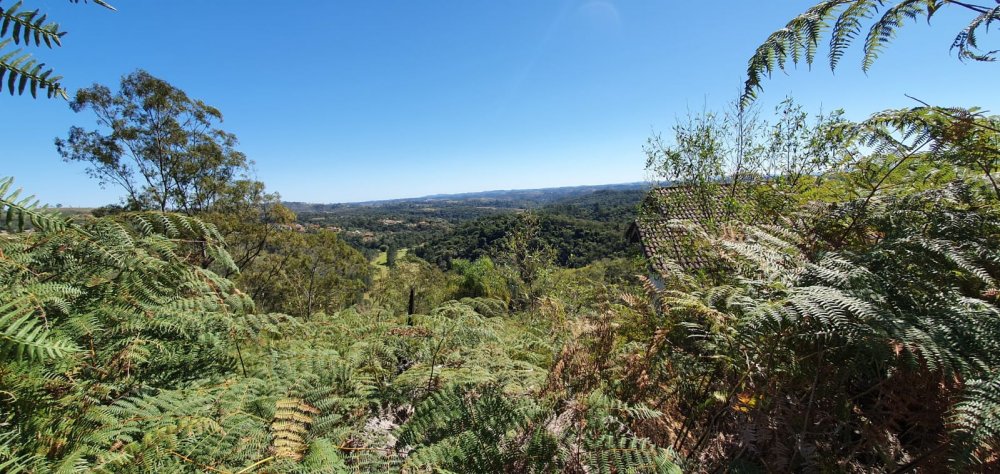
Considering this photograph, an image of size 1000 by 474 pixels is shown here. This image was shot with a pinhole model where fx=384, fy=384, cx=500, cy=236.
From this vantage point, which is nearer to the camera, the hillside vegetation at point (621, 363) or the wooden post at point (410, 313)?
the hillside vegetation at point (621, 363)

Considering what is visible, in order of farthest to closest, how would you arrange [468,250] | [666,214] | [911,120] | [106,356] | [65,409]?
[468,250] → [666,214] → [911,120] → [106,356] → [65,409]

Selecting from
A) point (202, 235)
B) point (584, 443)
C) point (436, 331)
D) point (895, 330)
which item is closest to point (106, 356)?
point (202, 235)

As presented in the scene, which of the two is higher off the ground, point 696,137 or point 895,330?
point 696,137

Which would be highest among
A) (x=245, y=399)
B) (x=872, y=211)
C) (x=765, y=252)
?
(x=872, y=211)

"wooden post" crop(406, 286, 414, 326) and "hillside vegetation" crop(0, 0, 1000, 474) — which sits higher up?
"hillside vegetation" crop(0, 0, 1000, 474)

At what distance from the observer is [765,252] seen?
5.92 feet

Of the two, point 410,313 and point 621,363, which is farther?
point 410,313

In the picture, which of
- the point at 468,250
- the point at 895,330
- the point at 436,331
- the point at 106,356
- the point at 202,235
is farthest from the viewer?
the point at 468,250

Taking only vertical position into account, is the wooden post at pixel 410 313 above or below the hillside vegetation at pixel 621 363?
below

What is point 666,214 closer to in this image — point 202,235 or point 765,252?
point 765,252

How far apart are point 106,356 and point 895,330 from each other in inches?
113

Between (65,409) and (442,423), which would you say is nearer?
(65,409)

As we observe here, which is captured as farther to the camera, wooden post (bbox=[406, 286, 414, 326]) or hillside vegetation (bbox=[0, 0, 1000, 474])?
wooden post (bbox=[406, 286, 414, 326])

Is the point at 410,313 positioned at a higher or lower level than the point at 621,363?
lower
